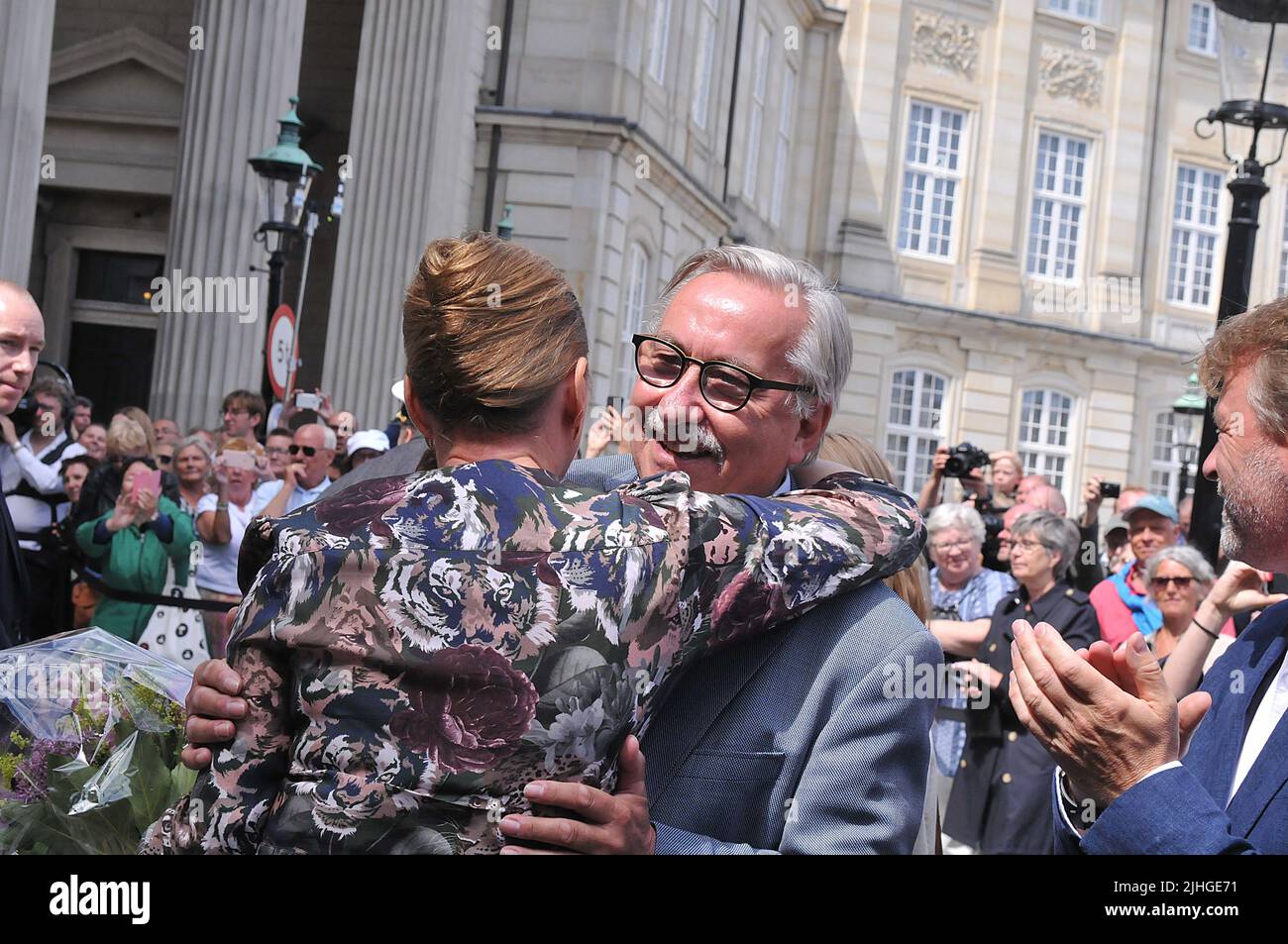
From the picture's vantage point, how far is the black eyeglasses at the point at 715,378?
2533mm

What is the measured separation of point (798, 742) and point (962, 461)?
806 centimetres

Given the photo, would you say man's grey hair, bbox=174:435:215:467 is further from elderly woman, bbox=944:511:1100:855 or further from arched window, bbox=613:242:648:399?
arched window, bbox=613:242:648:399

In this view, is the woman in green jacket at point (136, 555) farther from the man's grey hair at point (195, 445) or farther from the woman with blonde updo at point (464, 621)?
the woman with blonde updo at point (464, 621)

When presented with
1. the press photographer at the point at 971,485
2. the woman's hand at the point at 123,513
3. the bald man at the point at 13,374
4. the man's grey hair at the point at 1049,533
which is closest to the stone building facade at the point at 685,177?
the woman's hand at the point at 123,513

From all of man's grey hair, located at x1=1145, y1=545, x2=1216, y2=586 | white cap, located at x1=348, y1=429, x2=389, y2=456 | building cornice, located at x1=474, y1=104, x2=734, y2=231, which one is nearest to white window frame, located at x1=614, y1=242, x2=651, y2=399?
building cornice, located at x1=474, y1=104, x2=734, y2=231

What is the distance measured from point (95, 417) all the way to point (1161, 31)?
26.7m

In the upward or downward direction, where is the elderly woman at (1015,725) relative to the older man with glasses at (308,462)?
downward

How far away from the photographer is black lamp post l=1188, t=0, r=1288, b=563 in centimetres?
693

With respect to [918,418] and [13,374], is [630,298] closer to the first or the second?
[918,418]

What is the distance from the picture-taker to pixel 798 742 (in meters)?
2.21

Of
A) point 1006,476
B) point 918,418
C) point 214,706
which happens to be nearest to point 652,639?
point 214,706

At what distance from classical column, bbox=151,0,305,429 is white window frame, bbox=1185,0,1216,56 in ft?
91.3

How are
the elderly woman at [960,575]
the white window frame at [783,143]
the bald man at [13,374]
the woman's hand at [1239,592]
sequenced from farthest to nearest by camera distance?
the white window frame at [783,143] → the elderly woman at [960,575] → the woman's hand at [1239,592] → the bald man at [13,374]
